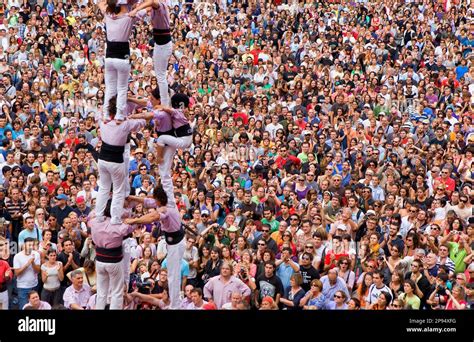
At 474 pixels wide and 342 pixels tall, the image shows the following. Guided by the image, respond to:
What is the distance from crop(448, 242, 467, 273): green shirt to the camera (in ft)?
46.9

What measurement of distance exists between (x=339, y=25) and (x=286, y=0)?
11.3 feet

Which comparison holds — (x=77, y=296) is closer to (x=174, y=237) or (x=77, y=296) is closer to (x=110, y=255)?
(x=110, y=255)

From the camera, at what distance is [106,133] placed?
12.2 m

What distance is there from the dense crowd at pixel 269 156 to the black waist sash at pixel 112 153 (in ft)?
5.42

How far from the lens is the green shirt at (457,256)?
14281mm

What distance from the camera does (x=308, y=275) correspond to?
45.3 feet

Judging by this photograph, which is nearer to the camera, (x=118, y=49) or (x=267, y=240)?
(x=118, y=49)

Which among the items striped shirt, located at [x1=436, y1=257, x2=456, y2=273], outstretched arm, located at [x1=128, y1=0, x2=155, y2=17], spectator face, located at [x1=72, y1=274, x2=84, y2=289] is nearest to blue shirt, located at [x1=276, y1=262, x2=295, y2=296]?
striped shirt, located at [x1=436, y1=257, x2=456, y2=273]

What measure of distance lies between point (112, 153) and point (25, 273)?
2679mm

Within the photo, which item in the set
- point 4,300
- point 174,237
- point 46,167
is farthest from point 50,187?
point 174,237

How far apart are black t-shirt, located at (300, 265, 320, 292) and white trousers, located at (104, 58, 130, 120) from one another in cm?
344

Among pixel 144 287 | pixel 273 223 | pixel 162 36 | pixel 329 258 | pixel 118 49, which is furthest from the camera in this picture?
pixel 273 223
